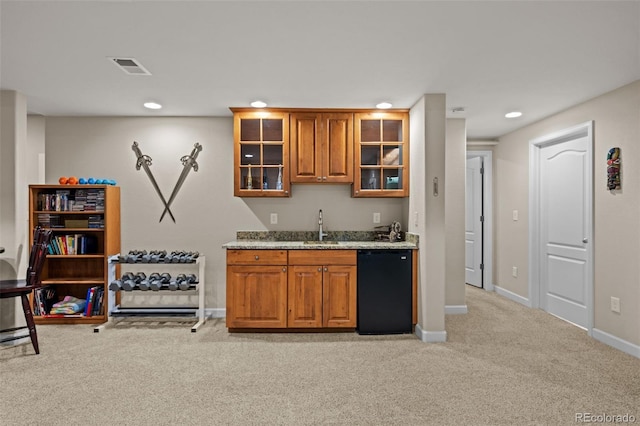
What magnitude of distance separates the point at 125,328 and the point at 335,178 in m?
2.75

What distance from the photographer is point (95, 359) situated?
3.23 metres

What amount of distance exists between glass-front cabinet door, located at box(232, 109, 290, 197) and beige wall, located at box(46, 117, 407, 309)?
0.38m

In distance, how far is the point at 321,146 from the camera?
166 inches

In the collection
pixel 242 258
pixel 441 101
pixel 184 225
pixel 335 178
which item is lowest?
pixel 242 258

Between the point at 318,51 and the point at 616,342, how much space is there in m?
3.67

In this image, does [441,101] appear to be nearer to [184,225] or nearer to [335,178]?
[335,178]

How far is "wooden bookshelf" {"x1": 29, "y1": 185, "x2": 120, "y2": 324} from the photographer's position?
4.20 metres

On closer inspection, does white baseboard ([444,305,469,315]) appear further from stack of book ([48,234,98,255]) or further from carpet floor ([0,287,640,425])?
stack of book ([48,234,98,255])

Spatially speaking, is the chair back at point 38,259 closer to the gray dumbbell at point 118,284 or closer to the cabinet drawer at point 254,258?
the gray dumbbell at point 118,284

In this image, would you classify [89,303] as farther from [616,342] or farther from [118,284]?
[616,342]

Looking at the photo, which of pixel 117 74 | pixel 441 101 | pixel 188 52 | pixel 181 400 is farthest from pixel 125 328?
pixel 441 101

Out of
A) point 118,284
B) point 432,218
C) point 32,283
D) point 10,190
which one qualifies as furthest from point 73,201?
point 432,218

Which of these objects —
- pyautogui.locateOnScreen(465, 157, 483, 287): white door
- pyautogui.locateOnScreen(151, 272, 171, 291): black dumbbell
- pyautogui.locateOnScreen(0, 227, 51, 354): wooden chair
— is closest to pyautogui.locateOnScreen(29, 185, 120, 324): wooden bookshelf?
pyautogui.locateOnScreen(151, 272, 171, 291): black dumbbell

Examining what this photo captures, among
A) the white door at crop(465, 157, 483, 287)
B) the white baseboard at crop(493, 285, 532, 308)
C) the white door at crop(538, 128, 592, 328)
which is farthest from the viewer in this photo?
the white door at crop(465, 157, 483, 287)
